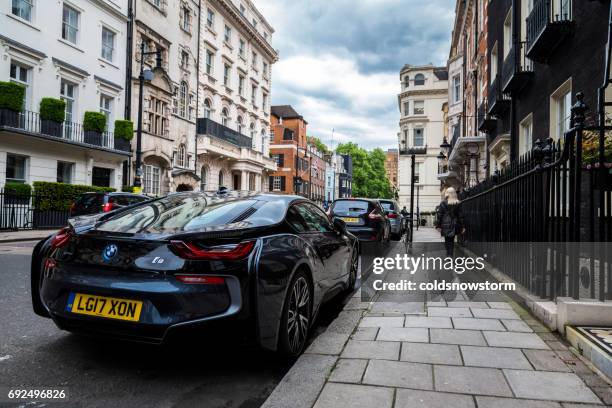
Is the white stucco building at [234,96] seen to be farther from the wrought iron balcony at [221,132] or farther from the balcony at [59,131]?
the balcony at [59,131]

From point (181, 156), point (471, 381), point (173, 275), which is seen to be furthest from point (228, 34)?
point (471, 381)

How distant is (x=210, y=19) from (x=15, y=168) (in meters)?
20.7

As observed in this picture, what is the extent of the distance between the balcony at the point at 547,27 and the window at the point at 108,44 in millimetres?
20958

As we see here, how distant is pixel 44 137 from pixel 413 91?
4195cm

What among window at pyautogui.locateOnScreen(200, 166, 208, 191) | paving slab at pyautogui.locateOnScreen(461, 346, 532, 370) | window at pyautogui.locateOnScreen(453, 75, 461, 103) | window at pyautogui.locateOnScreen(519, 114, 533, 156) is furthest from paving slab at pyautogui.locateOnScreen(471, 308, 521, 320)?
window at pyautogui.locateOnScreen(453, 75, 461, 103)

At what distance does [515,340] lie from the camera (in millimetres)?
4016

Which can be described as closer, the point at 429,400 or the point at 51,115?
the point at 429,400

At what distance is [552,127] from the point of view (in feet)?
32.7

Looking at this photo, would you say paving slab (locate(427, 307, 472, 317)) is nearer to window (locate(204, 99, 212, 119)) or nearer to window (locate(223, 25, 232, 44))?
A: window (locate(204, 99, 212, 119))

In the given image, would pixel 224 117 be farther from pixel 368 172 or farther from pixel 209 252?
pixel 368 172

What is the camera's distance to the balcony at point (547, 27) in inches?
338

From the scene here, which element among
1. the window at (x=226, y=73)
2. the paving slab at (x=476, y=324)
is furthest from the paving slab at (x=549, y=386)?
the window at (x=226, y=73)

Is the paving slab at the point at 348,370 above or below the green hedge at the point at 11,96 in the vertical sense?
below

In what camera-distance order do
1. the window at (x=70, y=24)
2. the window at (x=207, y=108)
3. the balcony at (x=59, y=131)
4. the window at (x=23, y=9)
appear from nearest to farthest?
the balcony at (x=59, y=131), the window at (x=23, y=9), the window at (x=70, y=24), the window at (x=207, y=108)
